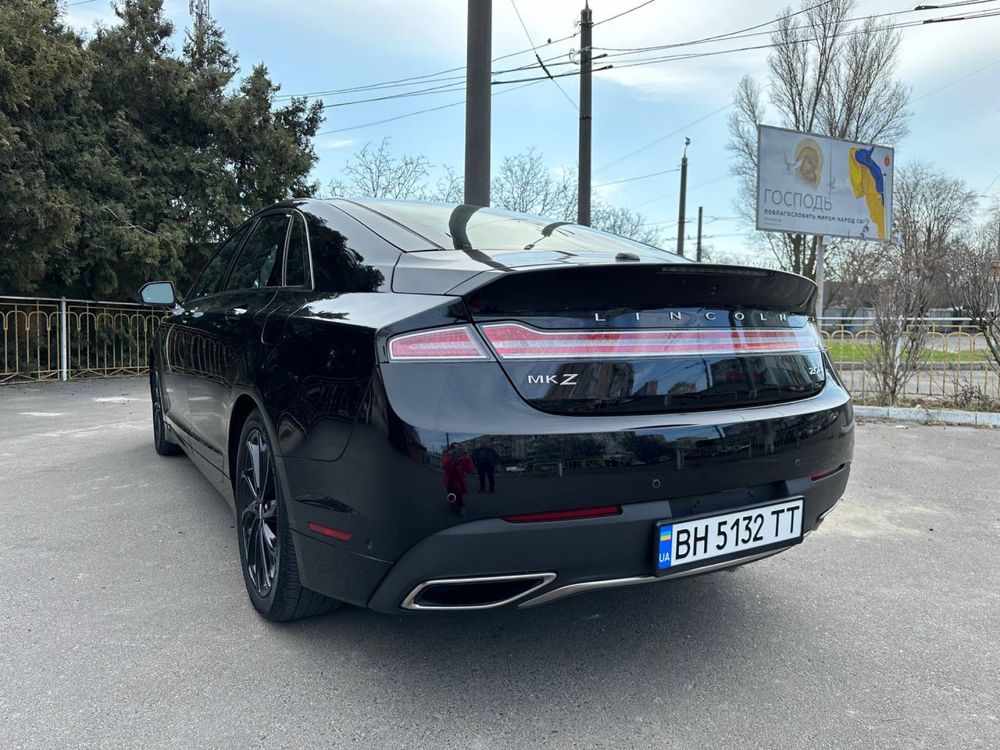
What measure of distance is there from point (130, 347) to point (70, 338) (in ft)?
3.19

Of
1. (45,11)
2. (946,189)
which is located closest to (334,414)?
(45,11)

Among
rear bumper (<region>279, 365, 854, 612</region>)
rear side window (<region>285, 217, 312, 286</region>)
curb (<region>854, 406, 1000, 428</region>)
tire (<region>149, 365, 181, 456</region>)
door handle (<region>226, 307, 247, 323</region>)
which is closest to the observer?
rear bumper (<region>279, 365, 854, 612</region>)

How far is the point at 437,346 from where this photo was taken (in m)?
1.78

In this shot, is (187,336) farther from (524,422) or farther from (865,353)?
(865,353)

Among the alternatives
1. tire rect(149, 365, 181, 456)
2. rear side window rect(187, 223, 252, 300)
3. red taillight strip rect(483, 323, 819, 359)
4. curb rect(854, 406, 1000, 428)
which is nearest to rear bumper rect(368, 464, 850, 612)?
red taillight strip rect(483, 323, 819, 359)

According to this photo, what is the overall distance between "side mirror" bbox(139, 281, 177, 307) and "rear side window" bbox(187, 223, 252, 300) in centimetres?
12

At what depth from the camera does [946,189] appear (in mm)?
26969

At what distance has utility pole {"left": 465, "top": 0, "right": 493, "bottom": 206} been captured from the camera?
8000 mm

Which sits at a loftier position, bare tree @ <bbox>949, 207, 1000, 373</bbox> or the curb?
bare tree @ <bbox>949, 207, 1000, 373</bbox>

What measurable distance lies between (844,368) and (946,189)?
2415 centimetres

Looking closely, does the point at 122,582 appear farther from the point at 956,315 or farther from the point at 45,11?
the point at 45,11

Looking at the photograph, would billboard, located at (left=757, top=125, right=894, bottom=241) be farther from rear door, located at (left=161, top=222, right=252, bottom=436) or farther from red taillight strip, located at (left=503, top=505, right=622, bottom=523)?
red taillight strip, located at (left=503, top=505, right=622, bottom=523)

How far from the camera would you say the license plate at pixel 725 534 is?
1.88 metres

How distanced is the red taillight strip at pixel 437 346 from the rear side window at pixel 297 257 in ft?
2.63
